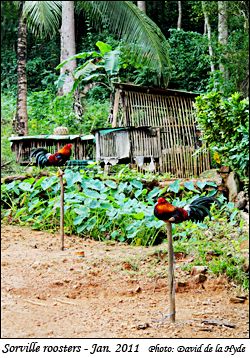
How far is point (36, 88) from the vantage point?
6.93 ft

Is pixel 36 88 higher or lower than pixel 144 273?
higher

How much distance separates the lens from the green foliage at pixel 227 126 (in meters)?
1.62

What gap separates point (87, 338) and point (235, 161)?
646 millimetres

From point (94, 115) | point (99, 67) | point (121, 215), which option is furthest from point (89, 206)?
point (99, 67)

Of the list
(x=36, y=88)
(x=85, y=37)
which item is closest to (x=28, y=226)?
(x=36, y=88)

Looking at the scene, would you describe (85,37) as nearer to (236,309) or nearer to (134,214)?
(134,214)

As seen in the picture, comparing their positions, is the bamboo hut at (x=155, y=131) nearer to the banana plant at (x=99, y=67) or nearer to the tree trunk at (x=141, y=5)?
the banana plant at (x=99, y=67)

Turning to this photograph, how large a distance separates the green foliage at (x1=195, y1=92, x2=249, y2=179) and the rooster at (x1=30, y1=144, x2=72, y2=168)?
46 cm

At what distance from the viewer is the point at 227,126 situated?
1744 mm

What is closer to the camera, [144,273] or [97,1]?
[144,273]

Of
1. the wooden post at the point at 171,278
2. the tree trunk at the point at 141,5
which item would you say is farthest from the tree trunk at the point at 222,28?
the wooden post at the point at 171,278

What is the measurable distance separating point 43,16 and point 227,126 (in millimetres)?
773

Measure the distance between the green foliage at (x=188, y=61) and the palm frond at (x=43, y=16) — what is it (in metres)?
0.41

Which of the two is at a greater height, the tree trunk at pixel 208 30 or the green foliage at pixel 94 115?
the tree trunk at pixel 208 30
